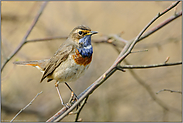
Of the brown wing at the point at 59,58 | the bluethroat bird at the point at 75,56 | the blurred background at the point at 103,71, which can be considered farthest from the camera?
the blurred background at the point at 103,71

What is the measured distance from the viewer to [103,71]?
19.9 feet

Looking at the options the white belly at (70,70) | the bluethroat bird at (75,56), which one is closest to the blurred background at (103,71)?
the bluethroat bird at (75,56)

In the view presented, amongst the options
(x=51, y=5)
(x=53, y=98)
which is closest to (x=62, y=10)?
(x=51, y=5)

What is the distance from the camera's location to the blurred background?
5711mm

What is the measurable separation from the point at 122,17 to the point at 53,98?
3.97m

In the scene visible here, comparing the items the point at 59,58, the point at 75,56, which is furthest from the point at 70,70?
the point at 59,58

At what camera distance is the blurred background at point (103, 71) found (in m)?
5.71

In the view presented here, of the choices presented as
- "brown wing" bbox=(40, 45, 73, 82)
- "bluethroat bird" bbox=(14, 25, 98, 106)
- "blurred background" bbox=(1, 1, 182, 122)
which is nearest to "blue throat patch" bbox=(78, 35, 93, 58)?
→ "bluethroat bird" bbox=(14, 25, 98, 106)

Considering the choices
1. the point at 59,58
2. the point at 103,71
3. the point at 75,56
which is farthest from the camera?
the point at 103,71

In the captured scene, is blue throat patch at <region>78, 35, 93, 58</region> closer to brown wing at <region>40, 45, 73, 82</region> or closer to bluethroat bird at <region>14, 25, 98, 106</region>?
bluethroat bird at <region>14, 25, 98, 106</region>

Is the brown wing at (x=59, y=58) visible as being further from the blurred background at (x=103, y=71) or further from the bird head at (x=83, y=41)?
the blurred background at (x=103, y=71)

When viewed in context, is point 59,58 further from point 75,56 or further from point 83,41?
point 83,41

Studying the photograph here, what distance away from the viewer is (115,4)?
779 cm

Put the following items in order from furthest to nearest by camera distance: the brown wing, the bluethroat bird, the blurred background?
the blurred background < the brown wing < the bluethroat bird
